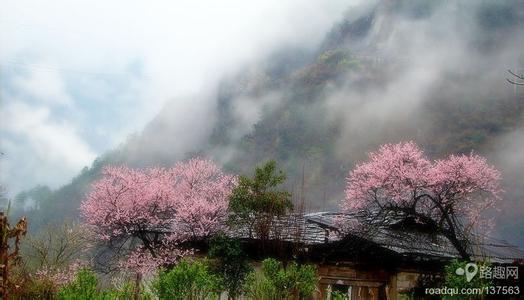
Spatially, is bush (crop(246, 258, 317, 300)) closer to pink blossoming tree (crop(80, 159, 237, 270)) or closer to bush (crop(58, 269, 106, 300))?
bush (crop(58, 269, 106, 300))

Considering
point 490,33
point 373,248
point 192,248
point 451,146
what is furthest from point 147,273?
point 490,33

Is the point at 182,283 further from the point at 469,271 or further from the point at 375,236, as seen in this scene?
the point at 375,236

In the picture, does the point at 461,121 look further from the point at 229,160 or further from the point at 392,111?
the point at 229,160

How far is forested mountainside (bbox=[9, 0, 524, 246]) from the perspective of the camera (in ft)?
153

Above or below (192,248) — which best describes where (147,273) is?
below

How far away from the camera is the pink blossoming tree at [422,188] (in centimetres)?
1423

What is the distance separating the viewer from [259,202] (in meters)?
13.6

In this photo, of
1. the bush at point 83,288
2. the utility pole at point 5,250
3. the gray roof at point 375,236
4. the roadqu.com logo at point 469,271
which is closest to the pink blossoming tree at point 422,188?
the gray roof at point 375,236

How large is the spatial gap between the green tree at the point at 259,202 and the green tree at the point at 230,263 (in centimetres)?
64

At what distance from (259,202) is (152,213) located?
17.0 ft

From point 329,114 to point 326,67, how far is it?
32.2 feet


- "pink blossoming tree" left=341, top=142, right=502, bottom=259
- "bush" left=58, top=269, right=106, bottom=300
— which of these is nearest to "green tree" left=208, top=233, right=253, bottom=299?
"pink blossoming tree" left=341, top=142, right=502, bottom=259

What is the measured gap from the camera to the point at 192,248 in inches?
603

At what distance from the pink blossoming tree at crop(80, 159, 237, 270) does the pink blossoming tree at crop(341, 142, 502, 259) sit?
5047mm
